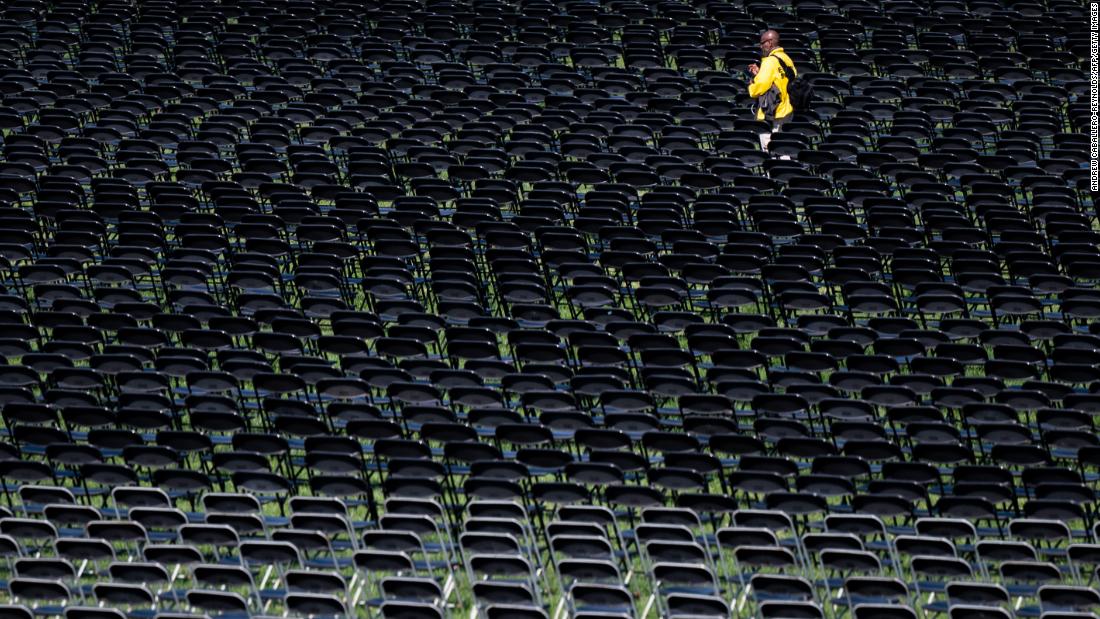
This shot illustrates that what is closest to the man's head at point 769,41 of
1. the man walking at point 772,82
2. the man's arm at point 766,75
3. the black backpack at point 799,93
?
the man walking at point 772,82

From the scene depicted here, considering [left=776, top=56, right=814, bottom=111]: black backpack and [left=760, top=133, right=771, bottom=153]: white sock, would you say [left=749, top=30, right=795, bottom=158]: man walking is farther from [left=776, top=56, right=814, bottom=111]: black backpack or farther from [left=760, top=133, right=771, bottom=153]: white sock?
[left=760, top=133, right=771, bottom=153]: white sock

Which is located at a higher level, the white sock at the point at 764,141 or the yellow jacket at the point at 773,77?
the yellow jacket at the point at 773,77

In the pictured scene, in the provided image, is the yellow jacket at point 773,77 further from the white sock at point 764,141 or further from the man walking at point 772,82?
the white sock at point 764,141

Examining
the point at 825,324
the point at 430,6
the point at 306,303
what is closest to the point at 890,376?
the point at 825,324

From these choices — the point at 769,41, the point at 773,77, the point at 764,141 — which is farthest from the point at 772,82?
the point at 764,141

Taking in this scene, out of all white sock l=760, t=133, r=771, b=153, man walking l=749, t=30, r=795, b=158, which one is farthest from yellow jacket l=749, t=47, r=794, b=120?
white sock l=760, t=133, r=771, b=153

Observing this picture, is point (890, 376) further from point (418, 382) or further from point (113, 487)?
point (113, 487)

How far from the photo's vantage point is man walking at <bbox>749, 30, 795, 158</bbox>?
902 inches

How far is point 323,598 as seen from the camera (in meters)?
14.1

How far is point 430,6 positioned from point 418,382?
34.4ft

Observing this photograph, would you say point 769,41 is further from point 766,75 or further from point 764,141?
point 764,141

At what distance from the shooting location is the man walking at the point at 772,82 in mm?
22922

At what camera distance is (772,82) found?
22.9 m

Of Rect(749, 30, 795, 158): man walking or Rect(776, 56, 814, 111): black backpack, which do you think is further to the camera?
Rect(776, 56, 814, 111): black backpack
